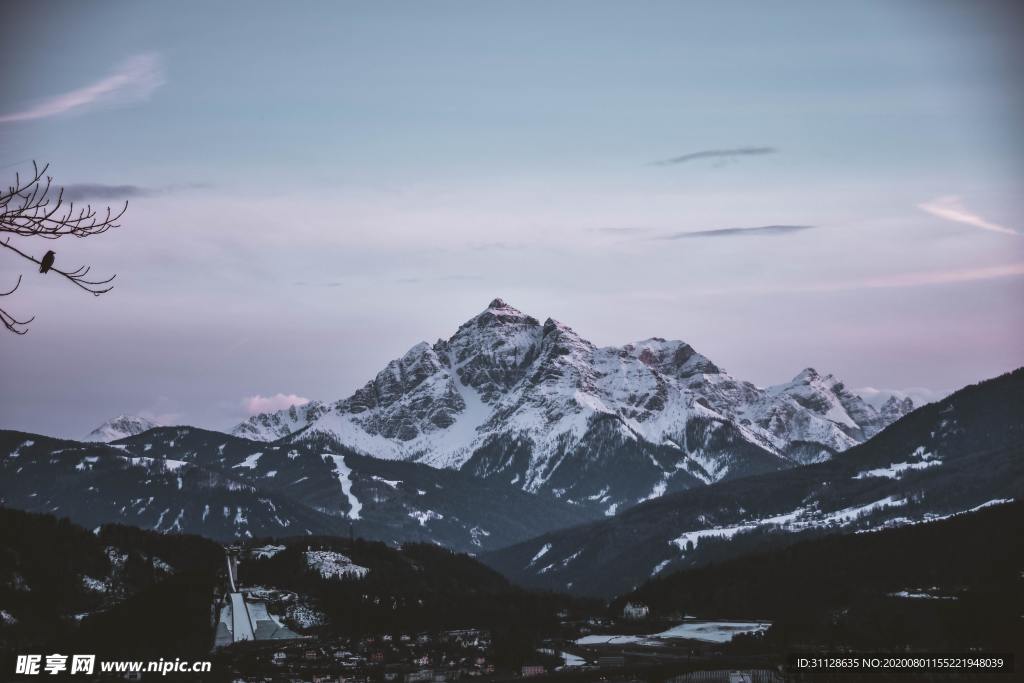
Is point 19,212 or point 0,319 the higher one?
point 19,212

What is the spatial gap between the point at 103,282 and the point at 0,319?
2753 millimetres

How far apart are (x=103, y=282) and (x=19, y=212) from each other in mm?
2662

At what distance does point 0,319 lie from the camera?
119 feet

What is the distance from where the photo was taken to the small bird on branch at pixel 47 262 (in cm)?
3719

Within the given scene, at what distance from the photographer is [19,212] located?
36594 millimetres

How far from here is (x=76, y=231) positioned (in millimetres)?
37750

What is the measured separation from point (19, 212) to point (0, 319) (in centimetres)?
269

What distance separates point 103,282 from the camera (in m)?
37.7

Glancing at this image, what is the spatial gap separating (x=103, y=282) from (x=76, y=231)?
1481 mm

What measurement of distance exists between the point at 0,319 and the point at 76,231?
310cm

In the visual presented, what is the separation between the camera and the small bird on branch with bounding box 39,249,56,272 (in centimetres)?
3719

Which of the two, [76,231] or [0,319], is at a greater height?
[76,231]

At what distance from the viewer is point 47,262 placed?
3747 centimetres
